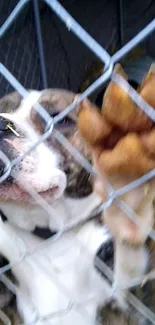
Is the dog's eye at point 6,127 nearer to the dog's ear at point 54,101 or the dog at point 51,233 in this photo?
the dog at point 51,233

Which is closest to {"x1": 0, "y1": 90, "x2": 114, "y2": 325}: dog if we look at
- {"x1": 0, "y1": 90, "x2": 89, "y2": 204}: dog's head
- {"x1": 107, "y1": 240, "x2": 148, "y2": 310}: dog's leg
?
{"x1": 0, "y1": 90, "x2": 89, "y2": 204}: dog's head

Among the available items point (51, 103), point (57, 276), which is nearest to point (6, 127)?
point (51, 103)

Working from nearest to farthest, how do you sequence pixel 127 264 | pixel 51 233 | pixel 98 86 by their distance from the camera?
1. pixel 98 86
2. pixel 127 264
3. pixel 51 233

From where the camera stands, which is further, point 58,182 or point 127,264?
point 58,182

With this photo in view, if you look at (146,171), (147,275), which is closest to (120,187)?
(146,171)

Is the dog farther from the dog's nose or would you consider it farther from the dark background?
the dark background

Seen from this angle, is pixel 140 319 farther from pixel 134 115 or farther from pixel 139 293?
pixel 134 115

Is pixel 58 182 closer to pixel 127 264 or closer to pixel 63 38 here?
pixel 127 264

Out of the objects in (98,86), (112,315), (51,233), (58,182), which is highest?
(98,86)
